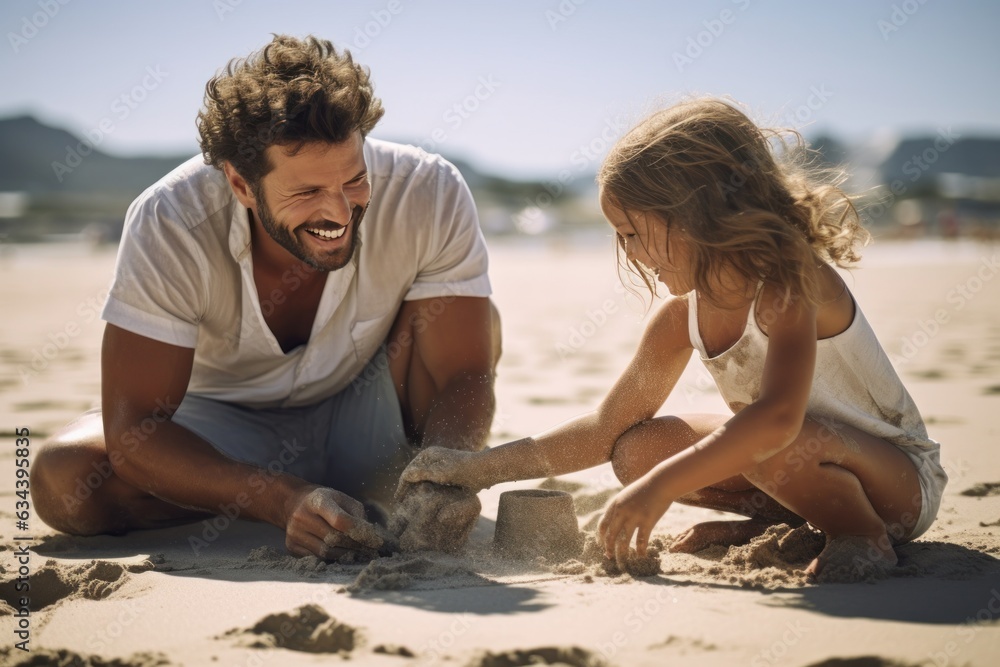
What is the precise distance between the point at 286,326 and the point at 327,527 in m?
0.87

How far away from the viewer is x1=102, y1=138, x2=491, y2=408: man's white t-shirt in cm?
250

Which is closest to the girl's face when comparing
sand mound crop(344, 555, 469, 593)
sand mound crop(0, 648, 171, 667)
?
sand mound crop(344, 555, 469, 593)

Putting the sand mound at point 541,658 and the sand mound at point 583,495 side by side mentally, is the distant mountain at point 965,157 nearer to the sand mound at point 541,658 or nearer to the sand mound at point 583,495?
the sand mound at point 583,495

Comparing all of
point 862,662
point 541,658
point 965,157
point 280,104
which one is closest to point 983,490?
point 862,662

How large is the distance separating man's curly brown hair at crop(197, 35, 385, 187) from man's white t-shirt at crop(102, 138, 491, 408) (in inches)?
6.7

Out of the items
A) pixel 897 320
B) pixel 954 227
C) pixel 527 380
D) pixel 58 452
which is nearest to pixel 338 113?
pixel 58 452

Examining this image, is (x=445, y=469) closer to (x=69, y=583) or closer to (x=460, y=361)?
(x=460, y=361)

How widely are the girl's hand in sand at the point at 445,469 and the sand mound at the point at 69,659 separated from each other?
0.85 m

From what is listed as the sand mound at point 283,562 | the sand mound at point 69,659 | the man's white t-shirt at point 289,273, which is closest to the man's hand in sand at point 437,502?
the sand mound at point 283,562

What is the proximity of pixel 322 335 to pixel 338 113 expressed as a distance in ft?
2.35

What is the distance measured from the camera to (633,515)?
1.89 meters

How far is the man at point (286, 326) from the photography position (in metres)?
2.41

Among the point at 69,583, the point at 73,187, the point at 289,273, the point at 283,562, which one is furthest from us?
the point at 73,187

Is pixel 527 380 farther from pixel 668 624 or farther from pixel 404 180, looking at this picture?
pixel 668 624
